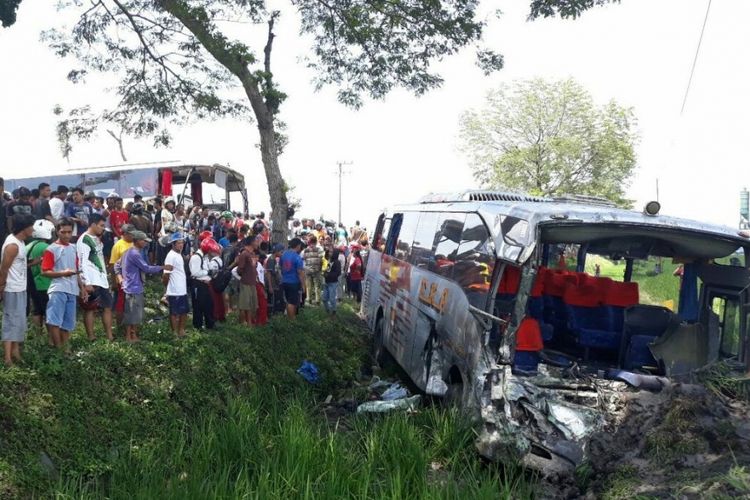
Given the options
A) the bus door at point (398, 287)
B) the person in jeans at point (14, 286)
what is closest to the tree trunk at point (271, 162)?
the bus door at point (398, 287)

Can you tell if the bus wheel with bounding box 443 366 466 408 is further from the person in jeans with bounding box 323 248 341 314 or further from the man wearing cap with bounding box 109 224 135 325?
the person in jeans with bounding box 323 248 341 314

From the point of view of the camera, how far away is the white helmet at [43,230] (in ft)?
31.2

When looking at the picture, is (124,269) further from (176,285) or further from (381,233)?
(381,233)

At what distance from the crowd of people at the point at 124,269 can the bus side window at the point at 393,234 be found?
1.74 meters

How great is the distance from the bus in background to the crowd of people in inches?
184

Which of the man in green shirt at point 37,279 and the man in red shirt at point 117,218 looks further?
the man in red shirt at point 117,218

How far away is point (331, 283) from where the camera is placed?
50.2ft


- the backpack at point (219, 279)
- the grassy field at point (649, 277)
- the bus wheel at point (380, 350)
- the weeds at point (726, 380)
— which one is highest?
the grassy field at point (649, 277)

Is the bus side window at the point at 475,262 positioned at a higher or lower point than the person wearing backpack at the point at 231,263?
higher

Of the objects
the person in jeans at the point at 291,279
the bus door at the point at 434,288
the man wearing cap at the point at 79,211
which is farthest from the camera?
the person in jeans at the point at 291,279

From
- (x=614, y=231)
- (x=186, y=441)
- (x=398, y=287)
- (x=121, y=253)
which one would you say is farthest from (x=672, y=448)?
(x=121, y=253)

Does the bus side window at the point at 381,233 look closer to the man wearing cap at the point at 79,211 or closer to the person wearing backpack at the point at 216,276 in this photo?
the person wearing backpack at the point at 216,276

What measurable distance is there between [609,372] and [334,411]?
4.13 metres

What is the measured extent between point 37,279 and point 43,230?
1.24m
